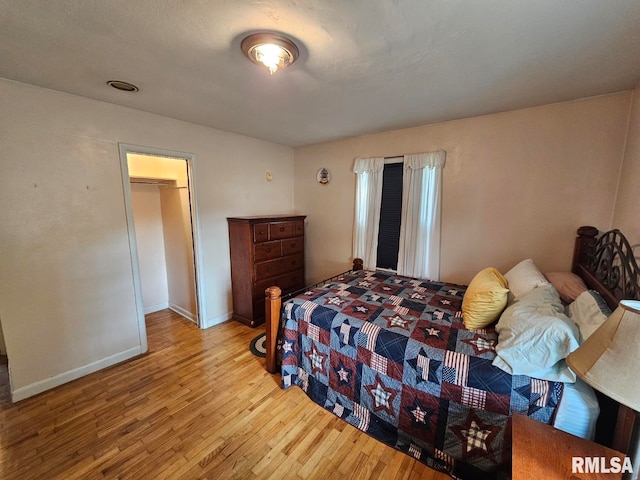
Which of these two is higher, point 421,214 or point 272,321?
point 421,214

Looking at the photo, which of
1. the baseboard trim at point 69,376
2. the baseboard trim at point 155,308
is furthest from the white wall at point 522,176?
the baseboard trim at point 155,308

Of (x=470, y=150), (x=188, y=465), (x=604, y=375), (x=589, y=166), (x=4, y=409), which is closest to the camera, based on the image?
(x=604, y=375)

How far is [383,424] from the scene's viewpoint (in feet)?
5.74

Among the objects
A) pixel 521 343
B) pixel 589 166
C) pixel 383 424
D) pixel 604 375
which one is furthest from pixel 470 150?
pixel 383 424

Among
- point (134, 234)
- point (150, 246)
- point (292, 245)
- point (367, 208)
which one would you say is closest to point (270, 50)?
point (134, 234)

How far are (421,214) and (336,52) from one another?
6.59 feet

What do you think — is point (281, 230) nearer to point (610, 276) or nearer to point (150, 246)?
point (150, 246)

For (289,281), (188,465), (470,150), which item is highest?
(470,150)

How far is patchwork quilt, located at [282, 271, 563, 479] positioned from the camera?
1377 mm

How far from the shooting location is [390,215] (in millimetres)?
3283

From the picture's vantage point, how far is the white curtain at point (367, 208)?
3.29m

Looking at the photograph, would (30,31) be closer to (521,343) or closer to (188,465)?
(188,465)

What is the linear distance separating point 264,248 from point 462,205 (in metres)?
2.38

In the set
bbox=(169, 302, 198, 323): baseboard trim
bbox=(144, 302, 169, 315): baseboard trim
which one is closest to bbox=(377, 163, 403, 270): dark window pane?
bbox=(169, 302, 198, 323): baseboard trim
